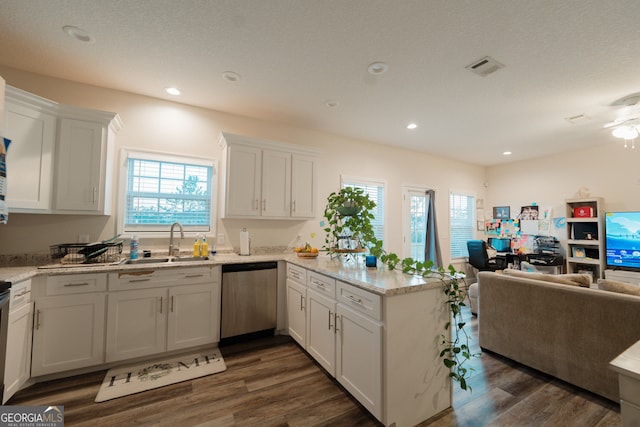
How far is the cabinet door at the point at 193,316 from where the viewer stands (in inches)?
98.7

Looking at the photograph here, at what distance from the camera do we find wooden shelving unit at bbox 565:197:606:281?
14.0ft

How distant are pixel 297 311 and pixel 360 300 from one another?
3.90 feet

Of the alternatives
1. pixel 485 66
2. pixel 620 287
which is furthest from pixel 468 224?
pixel 485 66

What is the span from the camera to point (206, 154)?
330 cm

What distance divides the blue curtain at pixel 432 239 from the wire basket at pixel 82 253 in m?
4.98

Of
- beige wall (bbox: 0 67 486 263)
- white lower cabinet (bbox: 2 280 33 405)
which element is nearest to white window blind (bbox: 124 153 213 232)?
beige wall (bbox: 0 67 486 263)

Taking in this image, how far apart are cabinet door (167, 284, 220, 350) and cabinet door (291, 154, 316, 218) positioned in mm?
1439

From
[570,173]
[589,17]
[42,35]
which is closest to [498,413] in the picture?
[589,17]

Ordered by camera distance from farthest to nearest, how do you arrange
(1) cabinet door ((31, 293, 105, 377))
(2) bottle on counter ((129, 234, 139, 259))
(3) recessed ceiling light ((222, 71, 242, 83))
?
1. (2) bottle on counter ((129, 234, 139, 259))
2. (3) recessed ceiling light ((222, 71, 242, 83))
3. (1) cabinet door ((31, 293, 105, 377))

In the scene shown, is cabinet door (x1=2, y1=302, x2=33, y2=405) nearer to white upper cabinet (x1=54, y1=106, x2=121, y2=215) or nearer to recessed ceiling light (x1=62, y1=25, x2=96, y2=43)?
white upper cabinet (x1=54, y1=106, x2=121, y2=215)

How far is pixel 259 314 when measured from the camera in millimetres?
2904

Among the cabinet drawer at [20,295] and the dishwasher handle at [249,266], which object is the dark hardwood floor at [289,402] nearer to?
the cabinet drawer at [20,295]

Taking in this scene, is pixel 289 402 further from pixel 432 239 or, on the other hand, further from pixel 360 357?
pixel 432 239

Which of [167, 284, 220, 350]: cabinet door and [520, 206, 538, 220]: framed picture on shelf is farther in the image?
[520, 206, 538, 220]: framed picture on shelf
